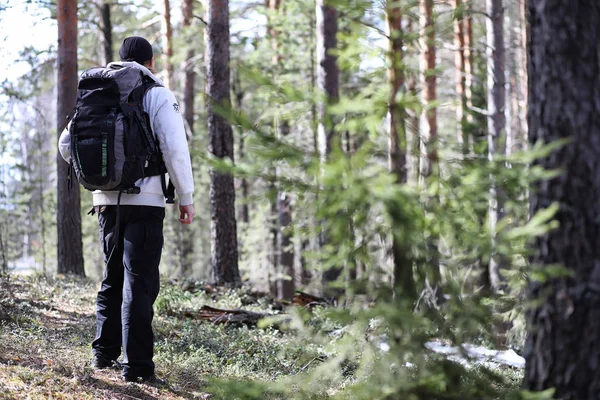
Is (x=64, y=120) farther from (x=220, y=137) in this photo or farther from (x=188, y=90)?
(x=188, y=90)

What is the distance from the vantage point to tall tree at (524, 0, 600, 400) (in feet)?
9.42

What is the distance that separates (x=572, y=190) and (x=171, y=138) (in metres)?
2.88

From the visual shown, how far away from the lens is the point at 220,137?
10719mm

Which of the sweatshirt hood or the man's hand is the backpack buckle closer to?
the man's hand

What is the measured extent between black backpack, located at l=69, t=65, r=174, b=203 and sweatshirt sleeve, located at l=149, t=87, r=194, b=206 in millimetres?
72

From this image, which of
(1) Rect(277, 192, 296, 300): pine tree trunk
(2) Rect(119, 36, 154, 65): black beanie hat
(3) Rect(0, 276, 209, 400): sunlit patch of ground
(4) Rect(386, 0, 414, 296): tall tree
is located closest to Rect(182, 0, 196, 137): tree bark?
(1) Rect(277, 192, 296, 300): pine tree trunk

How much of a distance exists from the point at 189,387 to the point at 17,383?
1310 millimetres

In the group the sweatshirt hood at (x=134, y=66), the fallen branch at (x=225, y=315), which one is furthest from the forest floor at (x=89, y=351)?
the sweatshirt hood at (x=134, y=66)

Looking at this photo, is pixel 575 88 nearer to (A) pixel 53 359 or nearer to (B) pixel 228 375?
(B) pixel 228 375

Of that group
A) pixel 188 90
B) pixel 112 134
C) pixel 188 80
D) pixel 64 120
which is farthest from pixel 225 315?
pixel 188 80

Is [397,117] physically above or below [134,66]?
below

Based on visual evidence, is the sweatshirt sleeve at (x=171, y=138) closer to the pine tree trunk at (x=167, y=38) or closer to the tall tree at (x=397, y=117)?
the tall tree at (x=397, y=117)

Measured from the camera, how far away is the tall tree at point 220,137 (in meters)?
10.7

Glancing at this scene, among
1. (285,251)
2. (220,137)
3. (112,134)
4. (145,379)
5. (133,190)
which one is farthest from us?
(285,251)
